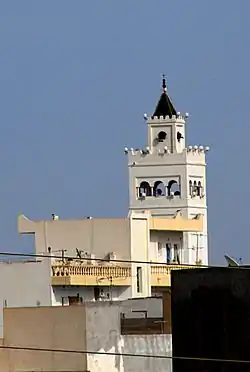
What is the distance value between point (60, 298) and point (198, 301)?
36.5 metres

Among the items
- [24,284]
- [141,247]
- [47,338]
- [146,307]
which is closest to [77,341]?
[47,338]

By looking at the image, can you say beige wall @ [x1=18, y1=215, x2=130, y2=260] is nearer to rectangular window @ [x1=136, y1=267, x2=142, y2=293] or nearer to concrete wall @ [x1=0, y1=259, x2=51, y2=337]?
rectangular window @ [x1=136, y1=267, x2=142, y2=293]

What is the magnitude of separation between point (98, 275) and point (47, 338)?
845 inches

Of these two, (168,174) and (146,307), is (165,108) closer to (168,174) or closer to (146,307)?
(168,174)

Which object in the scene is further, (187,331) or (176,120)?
(176,120)

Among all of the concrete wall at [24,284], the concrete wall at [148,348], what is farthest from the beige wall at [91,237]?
the concrete wall at [148,348]

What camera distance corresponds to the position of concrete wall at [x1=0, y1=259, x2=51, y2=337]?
205 feet

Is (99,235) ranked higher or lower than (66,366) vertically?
higher

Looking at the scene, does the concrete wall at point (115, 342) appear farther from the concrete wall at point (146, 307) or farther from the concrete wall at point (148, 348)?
the concrete wall at point (146, 307)

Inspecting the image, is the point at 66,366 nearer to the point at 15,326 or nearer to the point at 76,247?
the point at 15,326

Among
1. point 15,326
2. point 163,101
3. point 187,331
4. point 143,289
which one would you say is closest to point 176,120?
point 163,101

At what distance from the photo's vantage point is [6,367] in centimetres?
4403

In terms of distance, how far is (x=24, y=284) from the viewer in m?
62.3

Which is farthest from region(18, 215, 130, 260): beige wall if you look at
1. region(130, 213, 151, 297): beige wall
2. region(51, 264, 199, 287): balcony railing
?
region(51, 264, 199, 287): balcony railing
